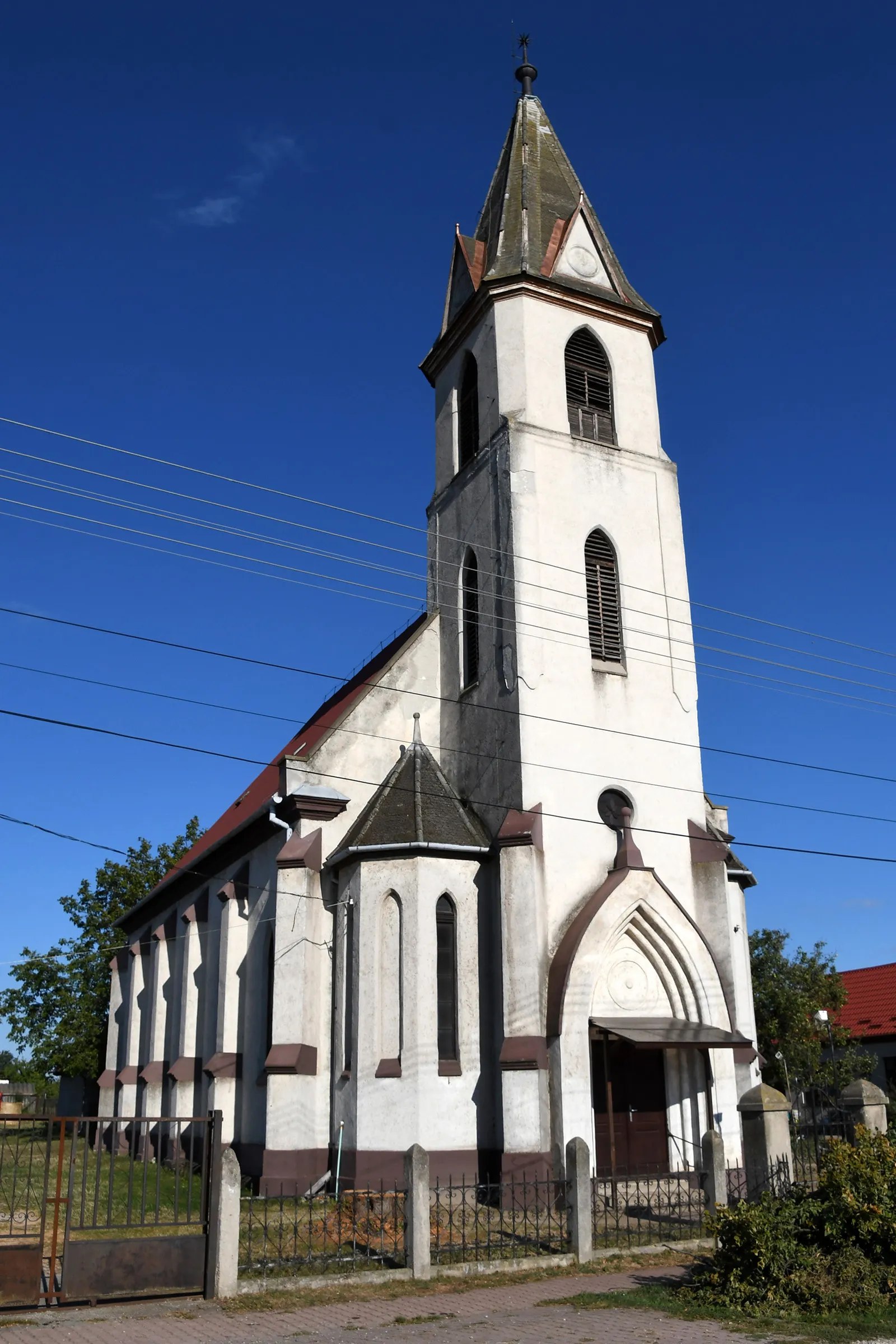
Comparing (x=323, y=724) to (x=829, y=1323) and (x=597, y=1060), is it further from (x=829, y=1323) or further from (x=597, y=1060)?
(x=829, y=1323)

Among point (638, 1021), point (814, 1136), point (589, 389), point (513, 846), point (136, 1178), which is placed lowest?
point (136, 1178)

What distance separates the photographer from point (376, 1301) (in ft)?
38.3

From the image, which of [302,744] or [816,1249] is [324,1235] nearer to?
[816,1249]

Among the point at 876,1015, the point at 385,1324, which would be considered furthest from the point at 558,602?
the point at 876,1015

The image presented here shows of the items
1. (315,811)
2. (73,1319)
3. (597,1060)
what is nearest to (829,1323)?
(73,1319)

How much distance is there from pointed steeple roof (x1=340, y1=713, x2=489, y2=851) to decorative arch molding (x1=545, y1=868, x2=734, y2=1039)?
2.52 metres

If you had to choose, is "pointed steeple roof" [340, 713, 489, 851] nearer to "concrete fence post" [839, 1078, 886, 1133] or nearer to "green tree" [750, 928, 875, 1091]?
"concrete fence post" [839, 1078, 886, 1133]

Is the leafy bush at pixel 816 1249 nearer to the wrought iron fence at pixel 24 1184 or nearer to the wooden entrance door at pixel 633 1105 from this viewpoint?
the wrought iron fence at pixel 24 1184

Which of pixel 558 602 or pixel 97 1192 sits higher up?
pixel 558 602

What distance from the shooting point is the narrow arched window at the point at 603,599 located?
2205 cm

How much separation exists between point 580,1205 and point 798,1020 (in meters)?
22.8

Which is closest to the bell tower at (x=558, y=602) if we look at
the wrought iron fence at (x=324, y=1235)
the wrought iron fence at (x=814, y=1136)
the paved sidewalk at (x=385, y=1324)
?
the wrought iron fence at (x=814, y=1136)

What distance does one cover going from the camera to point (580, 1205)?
13672 mm

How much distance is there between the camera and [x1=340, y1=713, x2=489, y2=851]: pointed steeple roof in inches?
778
